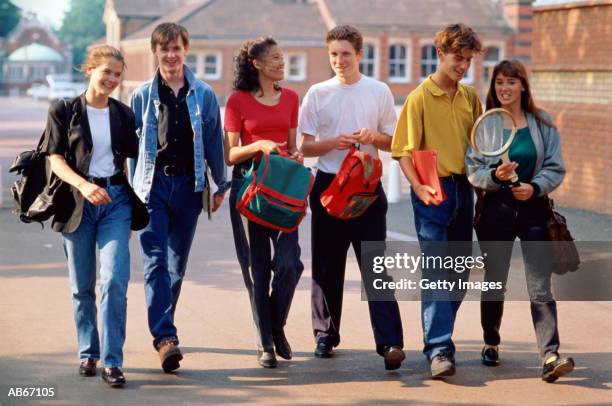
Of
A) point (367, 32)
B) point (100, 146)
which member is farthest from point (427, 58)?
point (100, 146)

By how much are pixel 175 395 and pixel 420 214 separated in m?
1.66

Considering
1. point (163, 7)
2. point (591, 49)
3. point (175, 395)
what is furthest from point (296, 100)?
point (163, 7)

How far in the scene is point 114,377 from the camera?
19.9 ft

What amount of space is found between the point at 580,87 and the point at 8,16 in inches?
4448

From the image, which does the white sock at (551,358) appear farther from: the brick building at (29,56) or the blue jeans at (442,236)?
the brick building at (29,56)

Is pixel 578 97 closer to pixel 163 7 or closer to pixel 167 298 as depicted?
pixel 167 298

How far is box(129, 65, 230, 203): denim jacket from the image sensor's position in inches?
257

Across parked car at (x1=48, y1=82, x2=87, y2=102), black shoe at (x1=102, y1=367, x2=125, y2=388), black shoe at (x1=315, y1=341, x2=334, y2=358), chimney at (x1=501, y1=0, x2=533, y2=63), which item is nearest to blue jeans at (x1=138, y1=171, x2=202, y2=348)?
black shoe at (x1=102, y1=367, x2=125, y2=388)

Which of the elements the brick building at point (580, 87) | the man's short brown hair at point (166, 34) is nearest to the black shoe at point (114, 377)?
the man's short brown hair at point (166, 34)

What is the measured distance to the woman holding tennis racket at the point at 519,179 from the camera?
6.30 meters

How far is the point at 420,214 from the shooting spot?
21.3 ft

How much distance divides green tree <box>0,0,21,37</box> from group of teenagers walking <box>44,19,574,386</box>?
117 m

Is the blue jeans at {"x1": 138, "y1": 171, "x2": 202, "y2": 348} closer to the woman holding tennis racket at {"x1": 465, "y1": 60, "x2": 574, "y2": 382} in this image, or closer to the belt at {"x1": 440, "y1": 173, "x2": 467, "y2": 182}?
the belt at {"x1": 440, "y1": 173, "x2": 467, "y2": 182}

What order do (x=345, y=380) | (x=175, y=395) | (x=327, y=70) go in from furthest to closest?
(x=327, y=70) < (x=345, y=380) < (x=175, y=395)
